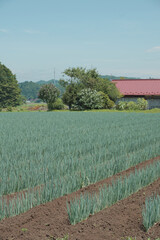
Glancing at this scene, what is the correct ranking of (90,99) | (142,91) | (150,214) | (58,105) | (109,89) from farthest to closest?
(142,91), (58,105), (109,89), (90,99), (150,214)

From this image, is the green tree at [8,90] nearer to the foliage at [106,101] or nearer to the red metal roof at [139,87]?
the red metal roof at [139,87]

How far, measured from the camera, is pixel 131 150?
8797mm

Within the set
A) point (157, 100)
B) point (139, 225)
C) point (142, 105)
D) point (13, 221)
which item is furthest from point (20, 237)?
point (157, 100)

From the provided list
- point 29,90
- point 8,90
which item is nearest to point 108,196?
point 8,90

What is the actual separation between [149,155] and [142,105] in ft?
97.1

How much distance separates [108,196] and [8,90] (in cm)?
6338

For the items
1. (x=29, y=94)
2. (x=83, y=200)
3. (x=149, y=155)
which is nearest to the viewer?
(x=83, y=200)

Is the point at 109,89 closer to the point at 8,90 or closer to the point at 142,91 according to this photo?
the point at 142,91

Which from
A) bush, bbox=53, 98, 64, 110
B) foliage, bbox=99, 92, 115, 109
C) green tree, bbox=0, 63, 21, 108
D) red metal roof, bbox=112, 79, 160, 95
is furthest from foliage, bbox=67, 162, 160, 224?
green tree, bbox=0, 63, 21, 108

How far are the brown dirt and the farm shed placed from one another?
3753 centimetres

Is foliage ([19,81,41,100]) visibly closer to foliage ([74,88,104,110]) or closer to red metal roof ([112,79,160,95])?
red metal roof ([112,79,160,95])

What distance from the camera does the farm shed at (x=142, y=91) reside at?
41691 millimetres

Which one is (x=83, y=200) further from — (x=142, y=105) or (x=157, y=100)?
(x=157, y=100)

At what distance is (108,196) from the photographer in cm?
416
